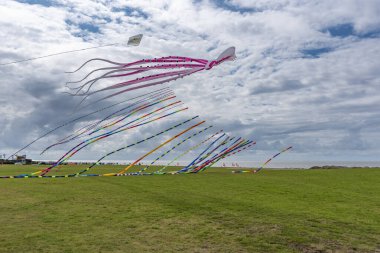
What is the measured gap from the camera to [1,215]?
1260cm

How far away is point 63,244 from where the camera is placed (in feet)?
29.3

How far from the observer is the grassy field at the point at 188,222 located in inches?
350

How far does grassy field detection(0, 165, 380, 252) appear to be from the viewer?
8.90 metres

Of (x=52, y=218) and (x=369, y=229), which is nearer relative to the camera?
(x=369, y=229)

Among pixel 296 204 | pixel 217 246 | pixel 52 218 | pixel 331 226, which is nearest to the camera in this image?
pixel 217 246

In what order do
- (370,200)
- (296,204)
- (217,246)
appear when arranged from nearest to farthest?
(217,246) → (296,204) → (370,200)

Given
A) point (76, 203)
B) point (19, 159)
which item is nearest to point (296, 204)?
point (76, 203)

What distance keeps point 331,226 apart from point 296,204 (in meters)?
4.22

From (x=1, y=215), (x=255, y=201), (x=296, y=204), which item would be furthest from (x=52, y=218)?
(x=296, y=204)

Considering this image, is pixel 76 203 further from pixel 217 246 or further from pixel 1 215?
pixel 217 246

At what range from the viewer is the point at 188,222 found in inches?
451

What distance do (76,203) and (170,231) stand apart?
6.71 m

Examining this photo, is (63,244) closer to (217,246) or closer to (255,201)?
(217,246)

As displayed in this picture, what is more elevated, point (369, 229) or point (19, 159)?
point (19, 159)
